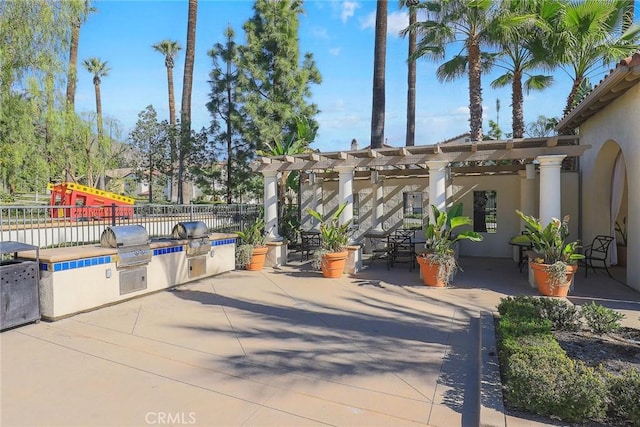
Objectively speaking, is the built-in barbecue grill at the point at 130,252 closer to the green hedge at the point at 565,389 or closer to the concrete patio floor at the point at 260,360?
the concrete patio floor at the point at 260,360

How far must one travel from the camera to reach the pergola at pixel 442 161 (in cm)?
825

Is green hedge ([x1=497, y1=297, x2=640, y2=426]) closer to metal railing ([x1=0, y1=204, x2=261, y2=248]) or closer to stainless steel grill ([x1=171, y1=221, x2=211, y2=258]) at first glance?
stainless steel grill ([x1=171, y1=221, x2=211, y2=258])

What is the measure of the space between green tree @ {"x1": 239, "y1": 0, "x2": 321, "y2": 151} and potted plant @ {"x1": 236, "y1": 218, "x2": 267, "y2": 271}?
770 centimetres

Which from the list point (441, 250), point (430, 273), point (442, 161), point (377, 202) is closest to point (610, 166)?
point (442, 161)

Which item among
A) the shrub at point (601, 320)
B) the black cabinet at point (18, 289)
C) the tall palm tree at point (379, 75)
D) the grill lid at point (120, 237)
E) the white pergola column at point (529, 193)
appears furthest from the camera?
the tall palm tree at point (379, 75)

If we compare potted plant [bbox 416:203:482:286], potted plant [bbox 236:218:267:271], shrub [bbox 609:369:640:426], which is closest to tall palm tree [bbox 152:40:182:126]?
potted plant [bbox 236:218:267:271]

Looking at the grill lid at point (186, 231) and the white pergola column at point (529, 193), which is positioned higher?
the white pergola column at point (529, 193)

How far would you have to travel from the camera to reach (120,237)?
6.99 meters

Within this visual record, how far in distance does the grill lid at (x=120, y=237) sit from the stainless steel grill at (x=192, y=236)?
157 cm

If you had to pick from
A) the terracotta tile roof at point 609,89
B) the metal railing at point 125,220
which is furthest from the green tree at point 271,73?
the terracotta tile roof at point 609,89

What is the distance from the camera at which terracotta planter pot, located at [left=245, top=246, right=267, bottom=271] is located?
10.6 metres

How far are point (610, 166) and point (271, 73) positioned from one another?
13.6m

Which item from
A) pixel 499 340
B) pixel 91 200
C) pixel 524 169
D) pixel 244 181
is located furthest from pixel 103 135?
pixel 499 340

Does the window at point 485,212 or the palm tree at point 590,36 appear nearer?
the palm tree at point 590,36
